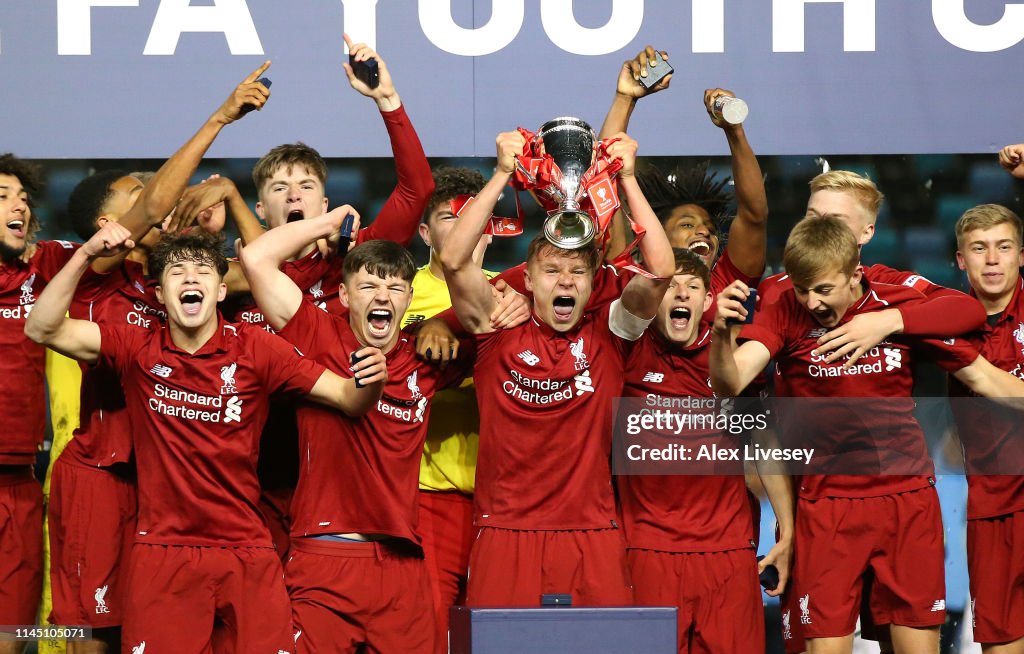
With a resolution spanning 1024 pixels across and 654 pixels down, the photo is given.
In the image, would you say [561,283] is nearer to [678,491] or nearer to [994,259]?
[678,491]

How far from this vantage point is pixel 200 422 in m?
4.12

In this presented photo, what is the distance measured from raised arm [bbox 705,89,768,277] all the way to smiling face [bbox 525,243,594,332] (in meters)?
0.61

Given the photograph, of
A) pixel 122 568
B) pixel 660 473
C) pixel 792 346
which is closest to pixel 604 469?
pixel 660 473

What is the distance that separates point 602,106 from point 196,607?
248 centimetres

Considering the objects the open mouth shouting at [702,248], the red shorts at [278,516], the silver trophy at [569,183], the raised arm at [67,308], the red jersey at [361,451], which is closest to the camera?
the silver trophy at [569,183]

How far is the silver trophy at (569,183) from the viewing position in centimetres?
392

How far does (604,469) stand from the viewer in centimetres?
432

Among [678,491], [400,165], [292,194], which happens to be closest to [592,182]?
[400,165]

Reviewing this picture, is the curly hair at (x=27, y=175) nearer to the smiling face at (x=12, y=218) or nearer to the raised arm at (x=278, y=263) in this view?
the smiling face at (x=12, y=218)

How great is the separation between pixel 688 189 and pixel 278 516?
1.96 meters

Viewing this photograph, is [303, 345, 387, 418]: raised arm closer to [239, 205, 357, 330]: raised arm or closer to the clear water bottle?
[239, 205, 357, 330]: raised arm

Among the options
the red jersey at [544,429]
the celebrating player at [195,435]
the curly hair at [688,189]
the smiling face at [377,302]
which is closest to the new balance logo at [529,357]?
the red jersey at [544,429]

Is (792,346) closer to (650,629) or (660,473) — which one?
(660,473)

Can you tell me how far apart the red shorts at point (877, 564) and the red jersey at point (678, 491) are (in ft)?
0.86
